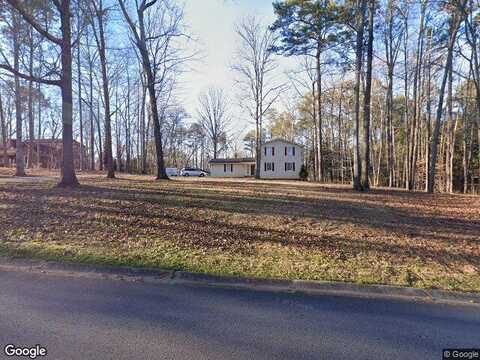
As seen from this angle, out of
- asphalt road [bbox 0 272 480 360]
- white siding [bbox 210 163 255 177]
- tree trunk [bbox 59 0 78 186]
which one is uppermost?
tree trunk [bbox 59 0 78 186]

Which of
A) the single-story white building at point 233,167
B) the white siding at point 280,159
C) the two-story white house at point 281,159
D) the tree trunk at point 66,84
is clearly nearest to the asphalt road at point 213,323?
the tree trunk at point 66,84

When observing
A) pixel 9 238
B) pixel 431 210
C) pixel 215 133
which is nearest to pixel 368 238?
pixel 431 210

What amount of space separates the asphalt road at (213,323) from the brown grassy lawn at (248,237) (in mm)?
703

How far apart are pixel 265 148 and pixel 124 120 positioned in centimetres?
2294

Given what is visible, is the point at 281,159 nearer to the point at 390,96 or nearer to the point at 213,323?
the point at 390,96

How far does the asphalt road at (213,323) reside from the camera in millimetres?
2543

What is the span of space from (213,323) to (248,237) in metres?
3.12

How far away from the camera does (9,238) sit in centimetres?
536

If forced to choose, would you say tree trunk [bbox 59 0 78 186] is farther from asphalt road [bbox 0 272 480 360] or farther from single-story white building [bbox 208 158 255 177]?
single-story white building [bbox 208 158 255 177]

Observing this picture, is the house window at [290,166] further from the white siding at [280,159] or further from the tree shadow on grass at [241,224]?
the tree shadow on grass at [241,224]

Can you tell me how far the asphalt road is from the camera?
2.54 m

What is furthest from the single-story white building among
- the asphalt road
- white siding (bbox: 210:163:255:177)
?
the asphalt road

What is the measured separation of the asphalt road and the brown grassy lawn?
703mm

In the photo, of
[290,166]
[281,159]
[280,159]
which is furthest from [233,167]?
[290,166]
